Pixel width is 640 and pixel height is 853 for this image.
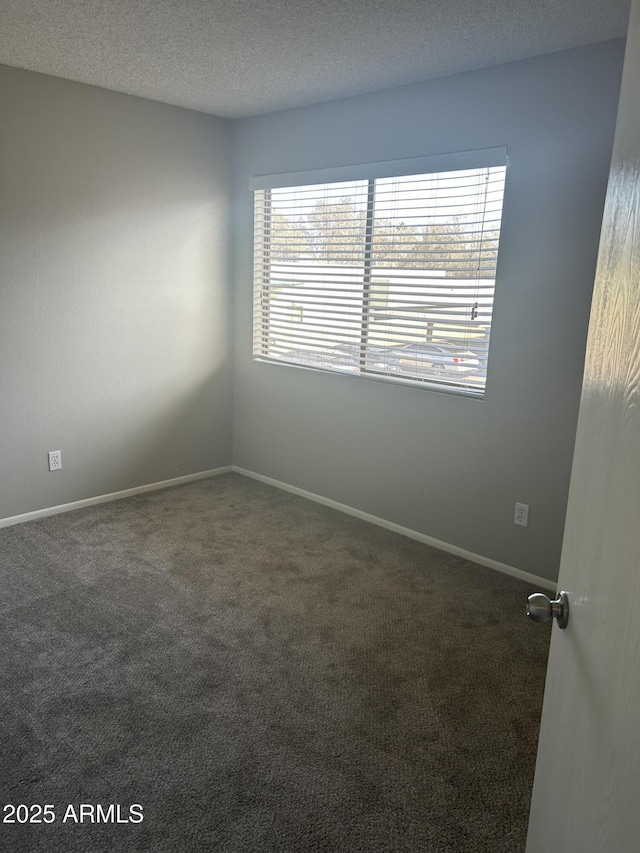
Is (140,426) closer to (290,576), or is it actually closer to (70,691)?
(290,576)

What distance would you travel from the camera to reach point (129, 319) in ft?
12.7

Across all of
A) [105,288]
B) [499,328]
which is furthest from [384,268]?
[105,288]

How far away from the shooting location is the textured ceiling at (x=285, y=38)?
2279 mm

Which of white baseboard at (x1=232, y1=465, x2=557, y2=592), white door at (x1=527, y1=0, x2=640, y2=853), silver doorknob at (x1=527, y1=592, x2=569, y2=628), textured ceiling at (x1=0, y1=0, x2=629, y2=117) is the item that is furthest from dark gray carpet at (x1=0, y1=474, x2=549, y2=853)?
textured ceiling at (x1=0, y1=0, x2=629, y2=117)

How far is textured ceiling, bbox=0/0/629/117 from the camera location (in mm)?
2279

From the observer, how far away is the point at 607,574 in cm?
78

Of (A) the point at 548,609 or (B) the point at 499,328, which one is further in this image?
(B) the point at 499,328

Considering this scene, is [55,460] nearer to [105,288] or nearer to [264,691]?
[105,288]

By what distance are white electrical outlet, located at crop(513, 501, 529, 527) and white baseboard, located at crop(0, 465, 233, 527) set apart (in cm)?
231

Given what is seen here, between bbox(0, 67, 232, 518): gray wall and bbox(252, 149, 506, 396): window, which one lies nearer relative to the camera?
bbox(252, 149, 506, 396): window

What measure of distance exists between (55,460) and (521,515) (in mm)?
2700

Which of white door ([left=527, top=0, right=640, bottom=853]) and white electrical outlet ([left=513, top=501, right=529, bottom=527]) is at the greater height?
white door ([left=527, top=0, right=640, bottom=853])

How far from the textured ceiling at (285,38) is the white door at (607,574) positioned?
168 cm

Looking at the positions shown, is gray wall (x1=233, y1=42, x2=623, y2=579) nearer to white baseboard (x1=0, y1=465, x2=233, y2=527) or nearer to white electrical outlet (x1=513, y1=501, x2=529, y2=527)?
white electrical outlet (x1=513, y1=501, x2=529, y2=527)
